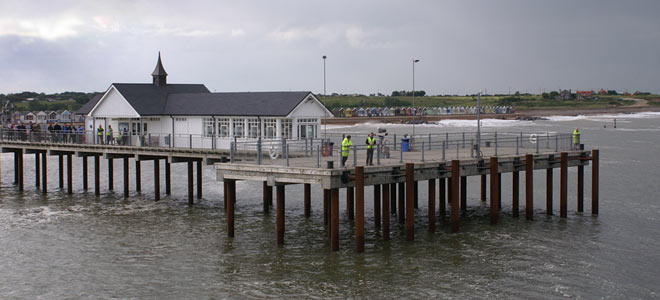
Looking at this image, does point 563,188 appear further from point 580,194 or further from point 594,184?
point 580,194

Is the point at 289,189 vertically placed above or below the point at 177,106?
below

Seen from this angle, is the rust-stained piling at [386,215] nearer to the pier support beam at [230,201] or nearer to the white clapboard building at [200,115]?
the pier support beam at [230,201]

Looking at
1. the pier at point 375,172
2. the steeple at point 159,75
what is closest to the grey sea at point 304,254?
the pier at point 375,172

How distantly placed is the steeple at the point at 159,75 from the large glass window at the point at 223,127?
36.3 ft

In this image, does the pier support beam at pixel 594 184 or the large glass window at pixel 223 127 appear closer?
the pier support beam at pixel 594 184

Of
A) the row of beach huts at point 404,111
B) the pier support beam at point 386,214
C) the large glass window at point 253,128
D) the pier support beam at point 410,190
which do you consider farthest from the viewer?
the row of beach huts at point 404,111

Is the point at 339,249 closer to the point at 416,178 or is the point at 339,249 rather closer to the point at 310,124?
the point at 416,178

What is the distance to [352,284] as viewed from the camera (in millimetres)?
24141

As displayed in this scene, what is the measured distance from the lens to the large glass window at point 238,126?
4197 cm

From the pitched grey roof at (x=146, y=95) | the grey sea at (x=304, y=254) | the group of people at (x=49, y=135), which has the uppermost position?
the pitched grey roof at (x=146, y=95)

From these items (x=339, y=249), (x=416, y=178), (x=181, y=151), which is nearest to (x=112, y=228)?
(x=181, y=151)

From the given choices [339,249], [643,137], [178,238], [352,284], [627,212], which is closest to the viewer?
[352,284]

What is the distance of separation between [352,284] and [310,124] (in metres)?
18.3

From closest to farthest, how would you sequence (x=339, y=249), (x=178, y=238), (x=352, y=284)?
1. (x=352, y=284)
2. (x=339, y=249)
3. (x=178, y=238)
